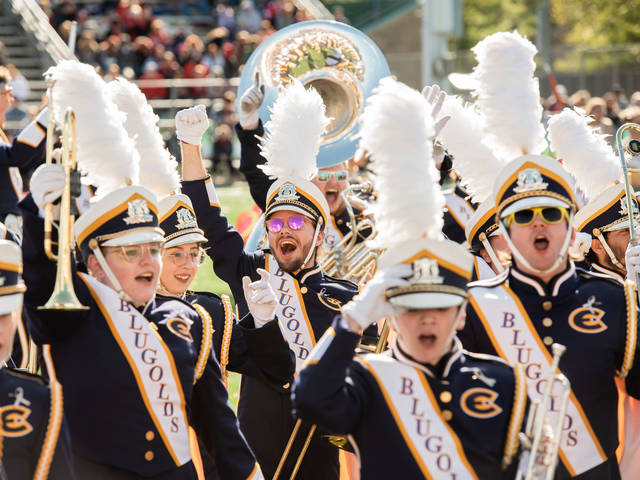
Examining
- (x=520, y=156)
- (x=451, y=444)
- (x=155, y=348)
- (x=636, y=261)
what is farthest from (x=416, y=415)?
(x=636, y=261)

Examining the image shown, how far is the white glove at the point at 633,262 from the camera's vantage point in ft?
17.5

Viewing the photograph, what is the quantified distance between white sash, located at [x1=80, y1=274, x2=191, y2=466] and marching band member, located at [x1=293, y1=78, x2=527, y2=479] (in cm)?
66

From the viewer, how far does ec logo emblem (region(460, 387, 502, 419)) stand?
3914mm

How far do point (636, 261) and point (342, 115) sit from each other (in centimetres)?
331

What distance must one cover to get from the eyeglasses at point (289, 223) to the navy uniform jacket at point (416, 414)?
201cm

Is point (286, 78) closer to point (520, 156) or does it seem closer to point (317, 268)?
point (317, 268)

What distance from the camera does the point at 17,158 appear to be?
25.7 ft

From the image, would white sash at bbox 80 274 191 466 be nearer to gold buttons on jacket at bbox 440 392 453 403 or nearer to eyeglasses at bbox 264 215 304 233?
gold buttons on jacket at bbox 440 392 453 403

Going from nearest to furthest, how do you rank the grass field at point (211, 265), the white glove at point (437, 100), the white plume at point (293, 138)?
the white glove at point (437, 100)
the white plume at point (293, 138)
the grass field at point (211, 265)

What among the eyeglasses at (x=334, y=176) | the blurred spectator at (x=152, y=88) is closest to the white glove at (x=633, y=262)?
the eyeglasses at (x=334, y=176)

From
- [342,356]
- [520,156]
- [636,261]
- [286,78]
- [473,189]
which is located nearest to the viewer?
[342,356]

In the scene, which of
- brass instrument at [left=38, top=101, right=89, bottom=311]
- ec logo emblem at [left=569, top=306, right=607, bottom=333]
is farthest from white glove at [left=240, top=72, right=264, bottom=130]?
brass instrument at [left=38, top=101, right=89, bottom=311]

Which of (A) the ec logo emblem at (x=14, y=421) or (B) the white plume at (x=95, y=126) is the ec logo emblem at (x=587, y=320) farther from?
(A) the ec logo emblem at (x=14, y=421)

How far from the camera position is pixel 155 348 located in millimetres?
4348
